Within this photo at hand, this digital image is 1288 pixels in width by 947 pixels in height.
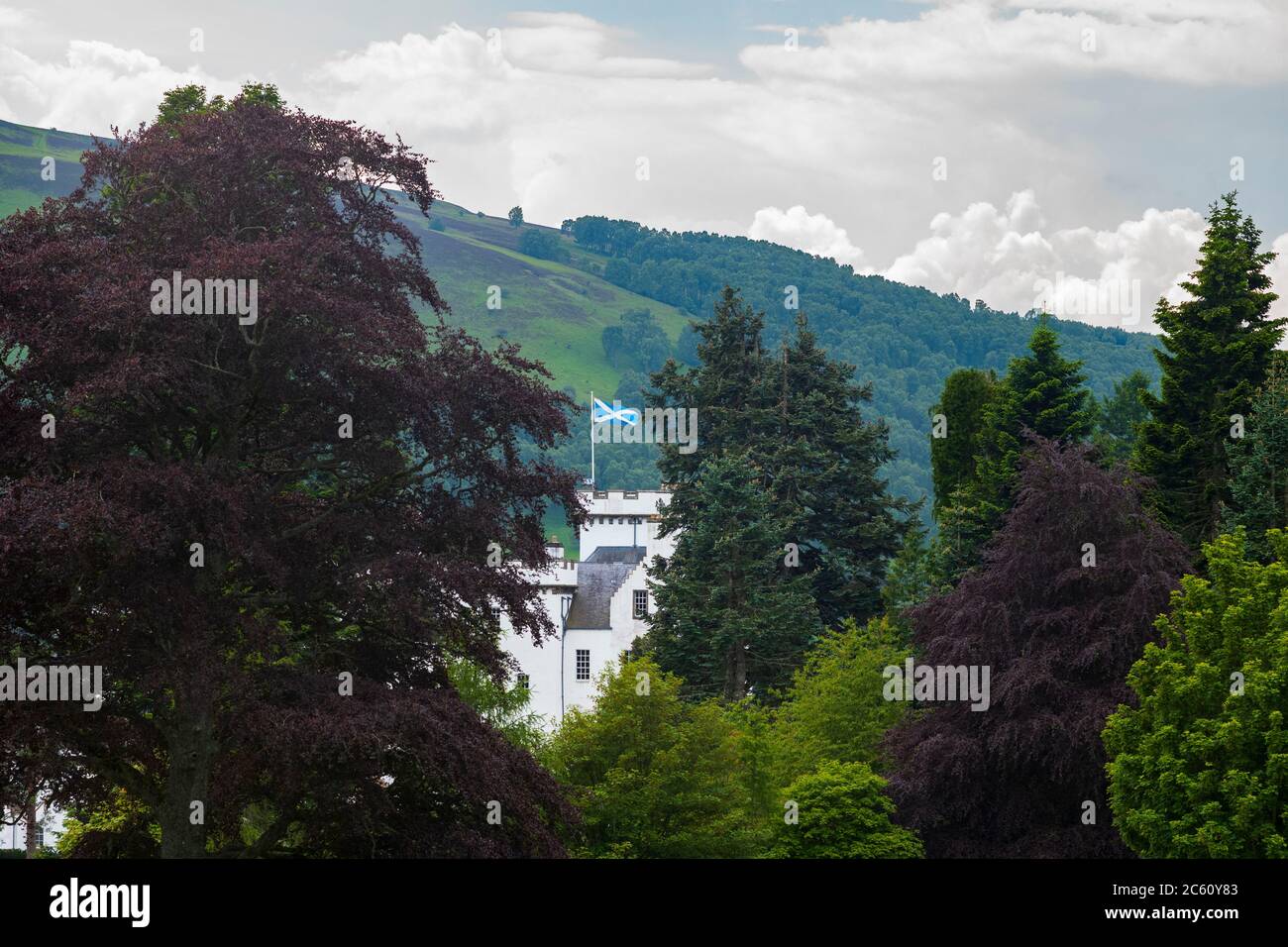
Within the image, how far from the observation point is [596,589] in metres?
81.0

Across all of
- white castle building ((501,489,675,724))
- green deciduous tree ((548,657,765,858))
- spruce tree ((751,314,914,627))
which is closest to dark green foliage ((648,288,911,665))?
spruce tree ((751,314,914,627))

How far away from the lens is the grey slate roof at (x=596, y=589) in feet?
261

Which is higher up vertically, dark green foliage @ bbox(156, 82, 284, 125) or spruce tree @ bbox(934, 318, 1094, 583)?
dark green foliage @ bbox(156, 82, 284, 125)

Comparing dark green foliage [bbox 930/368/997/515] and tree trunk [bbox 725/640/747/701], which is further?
dark green foliage [bbox 930/368/997/515]

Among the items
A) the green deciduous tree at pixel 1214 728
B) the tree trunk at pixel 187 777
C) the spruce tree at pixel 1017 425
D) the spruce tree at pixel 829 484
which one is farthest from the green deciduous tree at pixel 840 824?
the spruce tree at pixel 829 484

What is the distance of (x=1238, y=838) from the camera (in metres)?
26.3

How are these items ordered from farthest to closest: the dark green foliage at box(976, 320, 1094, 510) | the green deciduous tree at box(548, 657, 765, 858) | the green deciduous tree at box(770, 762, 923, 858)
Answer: the dark green foliage at box(976, 320, 1094, 510) < the green deciduous tree at box(770, 762, 923, 858) < the green deciduous tree at box(548, 657, 765, 858)

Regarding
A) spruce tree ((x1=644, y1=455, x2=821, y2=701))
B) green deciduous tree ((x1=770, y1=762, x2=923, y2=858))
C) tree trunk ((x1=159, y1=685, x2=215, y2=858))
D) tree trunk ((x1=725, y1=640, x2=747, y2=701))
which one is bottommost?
green deciduous tree ((x1=770, y1=762, x2=923, y2=858))

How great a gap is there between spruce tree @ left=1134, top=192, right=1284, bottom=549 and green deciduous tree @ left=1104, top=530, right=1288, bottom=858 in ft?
37.6

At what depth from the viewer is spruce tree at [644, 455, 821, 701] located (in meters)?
Answer: 54.9

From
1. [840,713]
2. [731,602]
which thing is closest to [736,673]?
[731,602]

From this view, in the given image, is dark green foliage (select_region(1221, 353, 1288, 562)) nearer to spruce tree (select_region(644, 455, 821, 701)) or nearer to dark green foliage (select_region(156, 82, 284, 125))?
spruce tree (select_region(644, 455, 821, 701))

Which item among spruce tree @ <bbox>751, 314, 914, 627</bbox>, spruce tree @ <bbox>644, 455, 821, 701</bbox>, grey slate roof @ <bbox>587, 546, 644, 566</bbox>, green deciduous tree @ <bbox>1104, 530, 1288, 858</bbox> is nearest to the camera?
green deciduous tree @ <bbox>1104, 530, 1288, 858</bbox>

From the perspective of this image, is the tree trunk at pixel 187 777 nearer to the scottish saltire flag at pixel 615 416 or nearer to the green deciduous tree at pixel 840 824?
the green deciduous tree at pixel 840 824
